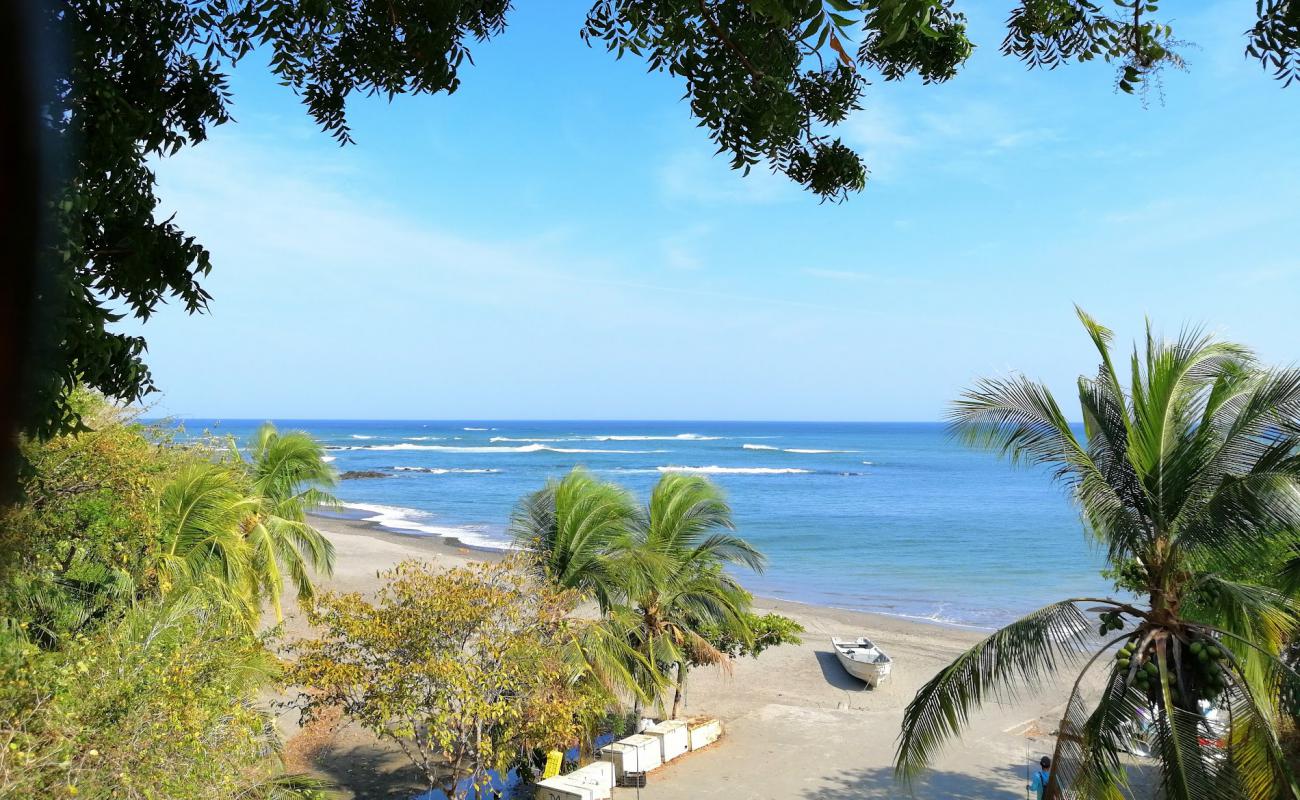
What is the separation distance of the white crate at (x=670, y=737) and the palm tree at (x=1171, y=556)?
24.6ft

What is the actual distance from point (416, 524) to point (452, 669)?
42.9 meters

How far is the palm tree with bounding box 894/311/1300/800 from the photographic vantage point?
6621mm

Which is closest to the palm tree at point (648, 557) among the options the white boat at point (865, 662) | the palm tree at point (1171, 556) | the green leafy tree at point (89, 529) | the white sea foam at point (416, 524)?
the white boat at point (865, 662)

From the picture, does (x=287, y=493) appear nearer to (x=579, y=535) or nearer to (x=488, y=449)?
(x=579, y=535)

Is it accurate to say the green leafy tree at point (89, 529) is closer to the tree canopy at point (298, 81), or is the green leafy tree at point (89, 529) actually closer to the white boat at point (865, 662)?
the tree canopy at point (298, 81)

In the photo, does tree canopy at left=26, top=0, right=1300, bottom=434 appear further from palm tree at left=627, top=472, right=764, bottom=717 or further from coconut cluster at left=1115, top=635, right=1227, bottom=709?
palm tree at left=627, top=472, right=764, bottom=717

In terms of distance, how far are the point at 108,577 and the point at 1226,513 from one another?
36.1 ft

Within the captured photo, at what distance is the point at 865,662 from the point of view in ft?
67.3

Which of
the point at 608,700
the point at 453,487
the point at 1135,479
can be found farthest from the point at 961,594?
the point at 453,487

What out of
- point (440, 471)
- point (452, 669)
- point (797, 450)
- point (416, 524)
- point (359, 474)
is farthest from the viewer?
point (797, 450)

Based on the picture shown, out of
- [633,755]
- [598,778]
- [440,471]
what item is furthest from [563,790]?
[440,471]

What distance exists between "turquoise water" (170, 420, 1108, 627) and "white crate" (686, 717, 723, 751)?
6647mm

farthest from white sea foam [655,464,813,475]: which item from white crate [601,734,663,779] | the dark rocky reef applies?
white crate [601,734,663,779]

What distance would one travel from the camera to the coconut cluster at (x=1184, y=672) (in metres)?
6.84
